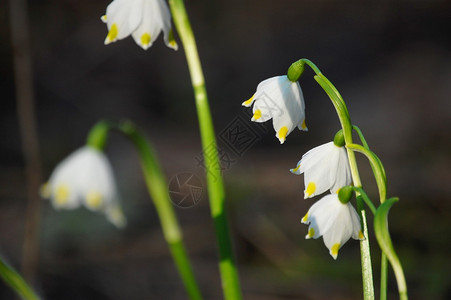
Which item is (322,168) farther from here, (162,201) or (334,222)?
(162,201)

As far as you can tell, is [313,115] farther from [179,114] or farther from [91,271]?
[91,271]

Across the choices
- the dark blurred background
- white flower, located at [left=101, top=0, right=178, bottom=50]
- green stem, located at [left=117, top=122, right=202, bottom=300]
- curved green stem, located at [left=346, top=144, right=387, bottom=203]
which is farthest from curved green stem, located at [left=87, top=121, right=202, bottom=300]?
curved green stem, located at [left=346, top=144, right=387, bottom=203]

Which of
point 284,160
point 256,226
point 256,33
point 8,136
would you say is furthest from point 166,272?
point 256,33

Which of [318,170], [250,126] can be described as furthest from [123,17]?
[250,126]

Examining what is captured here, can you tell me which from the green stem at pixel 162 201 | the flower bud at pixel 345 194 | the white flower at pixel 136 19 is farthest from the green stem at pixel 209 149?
the flower bud at pixel 345 194

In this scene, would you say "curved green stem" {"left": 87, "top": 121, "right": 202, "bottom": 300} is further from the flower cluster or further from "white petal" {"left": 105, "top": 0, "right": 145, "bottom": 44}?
the flower cluster

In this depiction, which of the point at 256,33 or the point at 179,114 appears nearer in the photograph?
the point at 179,114
